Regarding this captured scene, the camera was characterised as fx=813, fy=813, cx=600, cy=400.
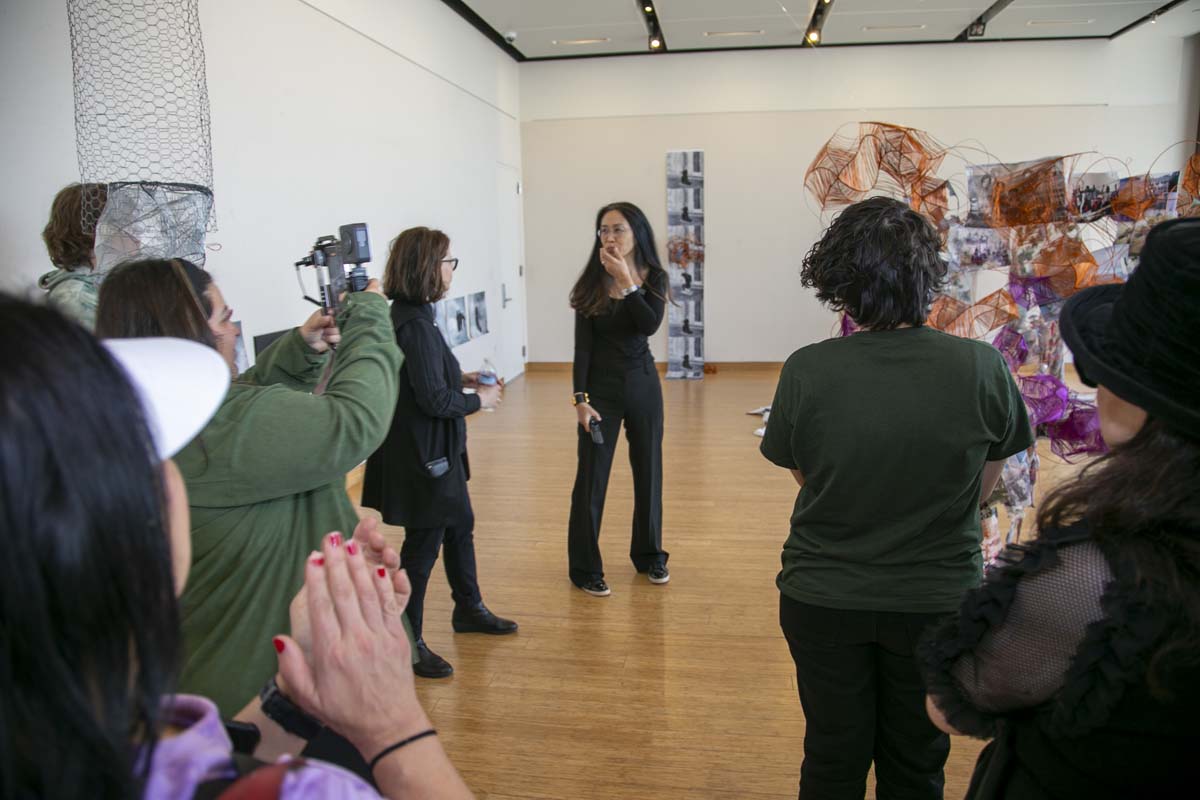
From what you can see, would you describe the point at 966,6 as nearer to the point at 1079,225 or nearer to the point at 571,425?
the point at 571,425

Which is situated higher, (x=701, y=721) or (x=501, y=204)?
(x=501, y=204)

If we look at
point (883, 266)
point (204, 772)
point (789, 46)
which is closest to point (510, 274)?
point (789, 46)

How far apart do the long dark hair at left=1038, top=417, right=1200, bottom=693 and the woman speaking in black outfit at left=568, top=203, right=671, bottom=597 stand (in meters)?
2.43

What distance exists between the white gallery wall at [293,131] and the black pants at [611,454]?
1.92m

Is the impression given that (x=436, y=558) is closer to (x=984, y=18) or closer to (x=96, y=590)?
(x=96, y=590)

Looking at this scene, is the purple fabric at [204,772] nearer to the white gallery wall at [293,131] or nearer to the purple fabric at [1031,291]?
the white gallery wall at [293,131]

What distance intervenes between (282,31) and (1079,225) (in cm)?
393

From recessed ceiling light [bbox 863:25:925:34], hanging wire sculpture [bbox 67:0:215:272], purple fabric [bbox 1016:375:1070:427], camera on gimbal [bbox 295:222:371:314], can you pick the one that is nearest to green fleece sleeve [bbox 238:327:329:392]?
camera on gimbal [bbox 295:222:371:314]

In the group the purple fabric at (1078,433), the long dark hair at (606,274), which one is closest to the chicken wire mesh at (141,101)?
the long dark hair at (606,274)

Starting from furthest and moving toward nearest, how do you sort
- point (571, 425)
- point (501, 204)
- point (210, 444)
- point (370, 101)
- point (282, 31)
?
point (501, 204) → point (571, 425) → point (370, 101) → point (282, 31) → point (210, 444)

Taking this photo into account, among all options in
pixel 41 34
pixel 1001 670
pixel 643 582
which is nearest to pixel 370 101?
pixel 41 34

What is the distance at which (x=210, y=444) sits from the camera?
1246 mm

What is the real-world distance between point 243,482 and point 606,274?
227 centimetres

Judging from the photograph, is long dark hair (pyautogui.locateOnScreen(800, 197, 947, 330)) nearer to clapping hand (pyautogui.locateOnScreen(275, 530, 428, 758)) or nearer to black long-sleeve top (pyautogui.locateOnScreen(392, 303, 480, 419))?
clapping hand (pyautogui.locateOnScreen(275, 530, 428, 758))
